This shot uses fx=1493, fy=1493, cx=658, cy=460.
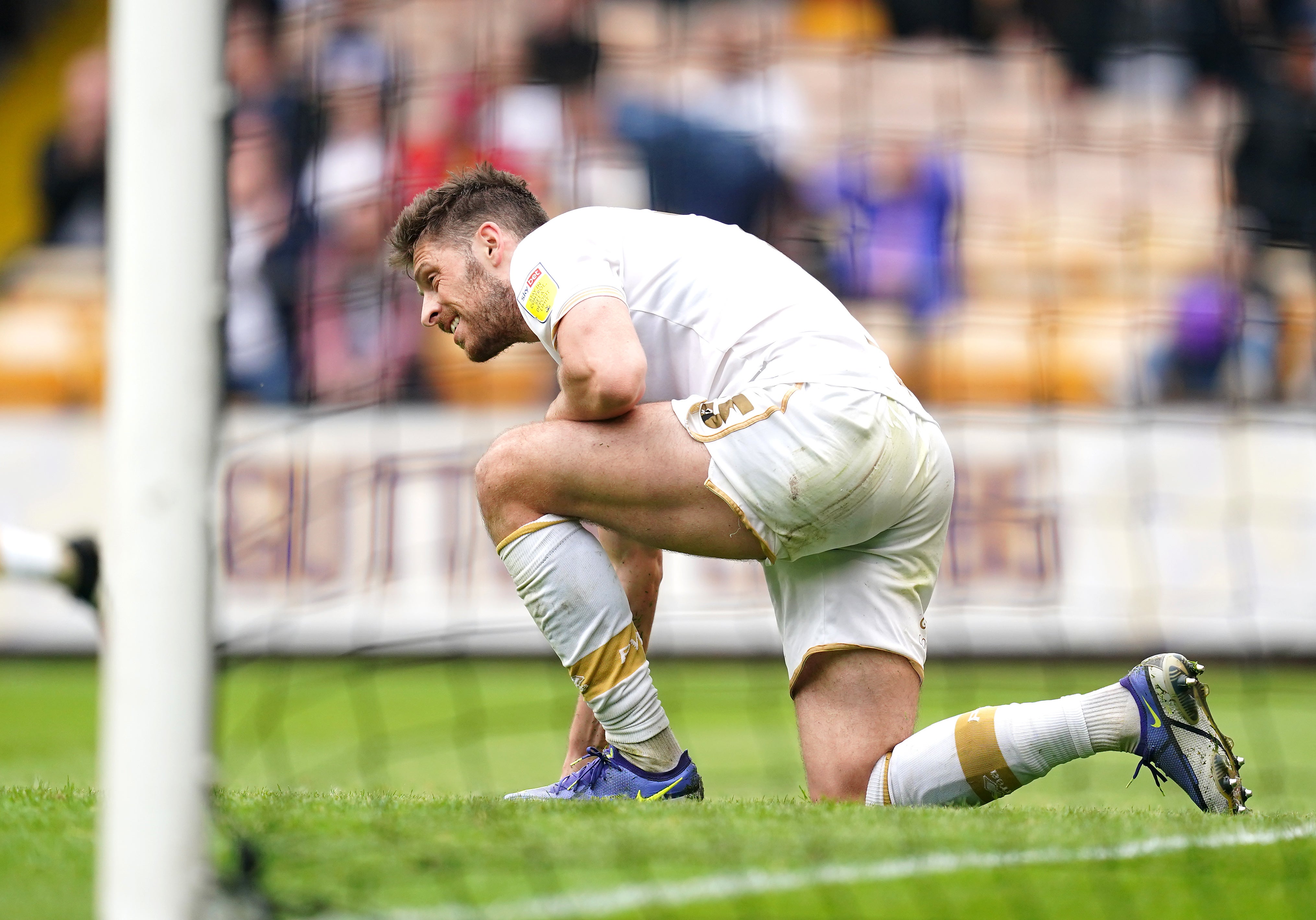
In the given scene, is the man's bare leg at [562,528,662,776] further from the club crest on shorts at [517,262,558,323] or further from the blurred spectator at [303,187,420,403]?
the blurred spectator at [303,187,420,403]

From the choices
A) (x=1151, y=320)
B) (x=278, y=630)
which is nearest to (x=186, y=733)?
(x=278, y=630)

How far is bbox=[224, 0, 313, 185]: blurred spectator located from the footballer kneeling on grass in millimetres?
5067

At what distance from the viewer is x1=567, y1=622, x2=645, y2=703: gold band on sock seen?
118 inches

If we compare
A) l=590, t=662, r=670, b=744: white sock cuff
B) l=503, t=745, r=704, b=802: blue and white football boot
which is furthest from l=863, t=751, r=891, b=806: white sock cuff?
l=590, t=662, r=670, b=744: white sock cuff

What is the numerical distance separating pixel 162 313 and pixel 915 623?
1.86 m

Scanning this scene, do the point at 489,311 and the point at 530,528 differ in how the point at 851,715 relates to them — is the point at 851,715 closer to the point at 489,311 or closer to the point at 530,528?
the point at 530,528

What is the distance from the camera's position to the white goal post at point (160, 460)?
1.86 metres

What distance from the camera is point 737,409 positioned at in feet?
9.66

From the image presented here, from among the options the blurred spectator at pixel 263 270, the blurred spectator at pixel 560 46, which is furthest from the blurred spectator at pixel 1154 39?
the blurred spectator at pixel 263 270

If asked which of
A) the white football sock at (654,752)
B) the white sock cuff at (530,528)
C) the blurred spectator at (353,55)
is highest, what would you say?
the blurred spectator at (353,55)

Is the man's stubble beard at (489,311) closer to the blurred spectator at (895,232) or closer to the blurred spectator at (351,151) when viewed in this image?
the blurred spectator at (351,151)

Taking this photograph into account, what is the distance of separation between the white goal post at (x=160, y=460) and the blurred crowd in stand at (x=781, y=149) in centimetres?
543

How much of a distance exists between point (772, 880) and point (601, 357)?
3.41ft

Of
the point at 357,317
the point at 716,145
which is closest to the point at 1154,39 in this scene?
the point at 716,145
